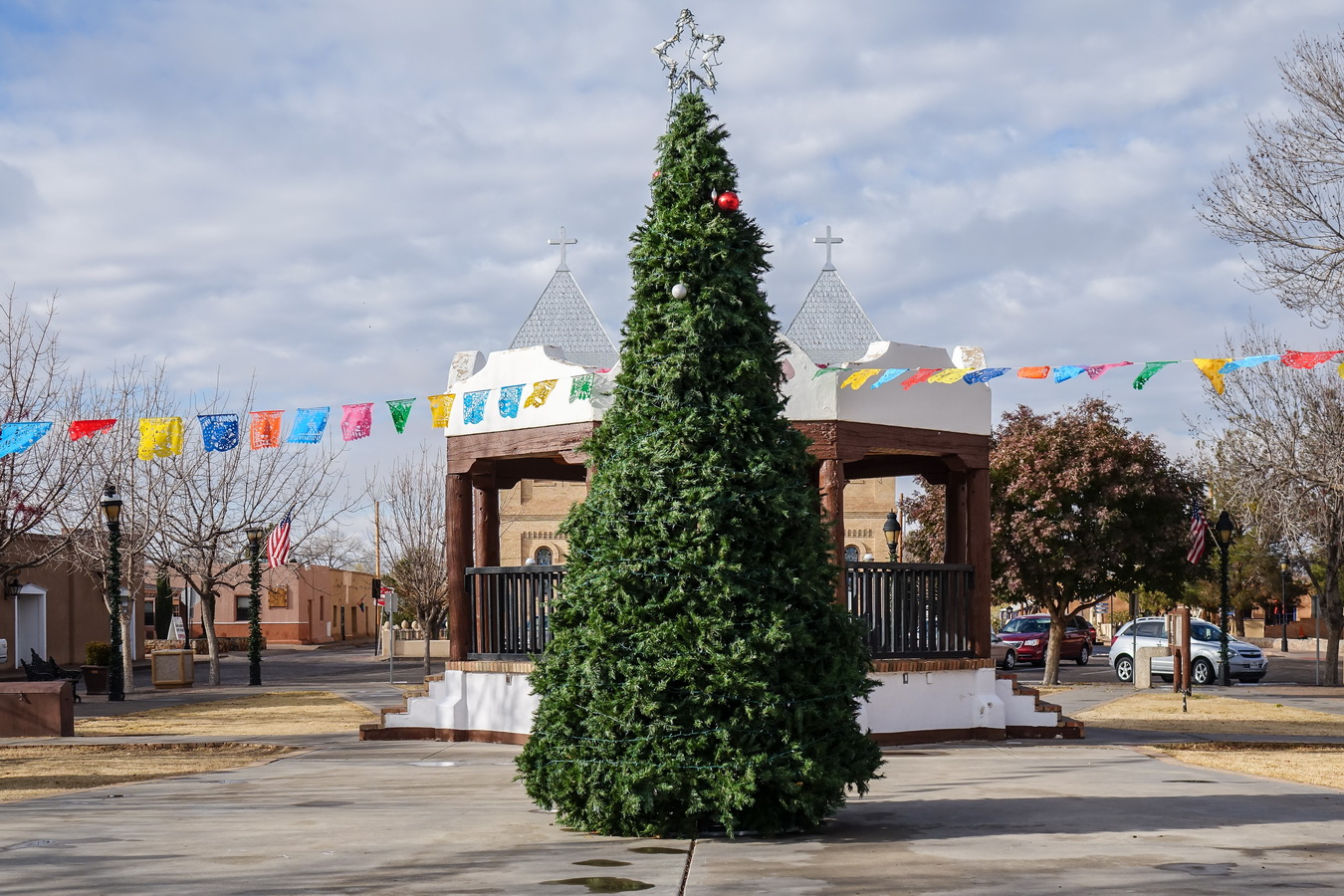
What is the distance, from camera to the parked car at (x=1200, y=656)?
30953mm

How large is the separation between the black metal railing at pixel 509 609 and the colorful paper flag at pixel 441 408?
183cm

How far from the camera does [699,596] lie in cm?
852

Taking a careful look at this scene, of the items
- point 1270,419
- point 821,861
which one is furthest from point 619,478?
point 1270,419

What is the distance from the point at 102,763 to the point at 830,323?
1061 centimetres

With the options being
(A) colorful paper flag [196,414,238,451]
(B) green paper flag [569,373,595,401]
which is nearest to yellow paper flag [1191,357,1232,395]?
(B) green paper flag [569,373,595,401]

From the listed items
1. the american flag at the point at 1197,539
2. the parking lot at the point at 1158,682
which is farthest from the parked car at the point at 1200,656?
the american flag at the point at 1197,539

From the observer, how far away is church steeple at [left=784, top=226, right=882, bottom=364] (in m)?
18.9

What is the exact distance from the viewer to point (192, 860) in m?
7.88

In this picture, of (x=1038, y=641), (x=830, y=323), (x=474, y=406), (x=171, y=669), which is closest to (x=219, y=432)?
(x=474, y=406)

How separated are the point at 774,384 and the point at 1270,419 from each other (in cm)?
2199

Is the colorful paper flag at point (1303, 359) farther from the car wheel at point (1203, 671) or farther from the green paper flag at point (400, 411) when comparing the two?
the car wheel at point (1203, 671)

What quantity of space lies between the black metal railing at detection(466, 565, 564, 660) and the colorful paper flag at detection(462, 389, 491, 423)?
1.76 meters

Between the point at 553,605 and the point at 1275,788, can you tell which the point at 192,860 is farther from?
the point at 1275,788

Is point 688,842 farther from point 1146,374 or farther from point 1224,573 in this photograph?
point 1224,573
